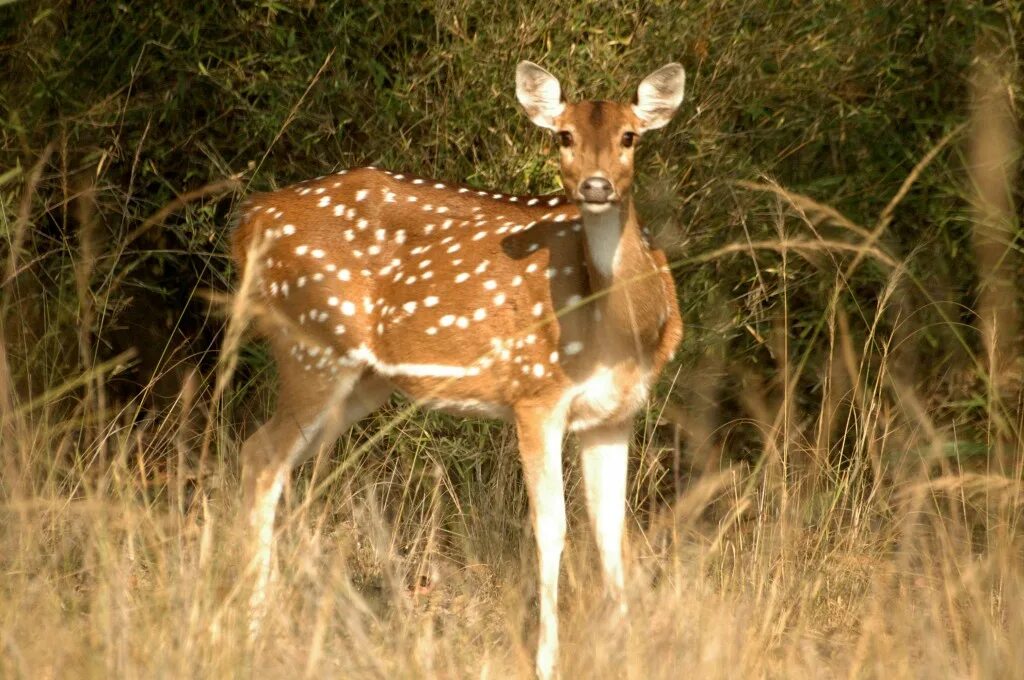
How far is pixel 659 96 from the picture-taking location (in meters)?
5.05

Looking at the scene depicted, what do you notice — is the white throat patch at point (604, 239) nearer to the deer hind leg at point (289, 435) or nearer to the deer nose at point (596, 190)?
the deer nose at point (596, 190)

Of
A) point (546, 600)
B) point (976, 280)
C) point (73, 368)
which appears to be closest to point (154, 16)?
point (73, 368)

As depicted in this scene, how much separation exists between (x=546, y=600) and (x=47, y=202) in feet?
9.25

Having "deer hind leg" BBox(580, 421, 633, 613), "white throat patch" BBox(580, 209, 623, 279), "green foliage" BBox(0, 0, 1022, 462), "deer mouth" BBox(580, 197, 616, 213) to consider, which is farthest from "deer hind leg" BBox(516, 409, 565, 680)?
"green foliage" BBox(0, 0, 1022, 462)

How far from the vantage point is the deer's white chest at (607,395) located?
4891 millimetres

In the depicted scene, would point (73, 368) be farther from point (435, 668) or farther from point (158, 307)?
point (435, 668)

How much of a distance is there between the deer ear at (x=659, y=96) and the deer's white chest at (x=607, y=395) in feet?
2.67

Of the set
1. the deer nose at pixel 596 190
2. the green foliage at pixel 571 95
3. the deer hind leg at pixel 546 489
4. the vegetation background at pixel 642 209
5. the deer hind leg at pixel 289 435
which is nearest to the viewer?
the deer nose at pixel 596 190

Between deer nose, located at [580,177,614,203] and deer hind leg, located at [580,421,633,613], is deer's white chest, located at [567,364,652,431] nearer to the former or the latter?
deer hind leg, located at [580,421,633,613]

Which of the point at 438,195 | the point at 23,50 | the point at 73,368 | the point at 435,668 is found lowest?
the point at 435,668

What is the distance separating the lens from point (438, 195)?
5512 mm

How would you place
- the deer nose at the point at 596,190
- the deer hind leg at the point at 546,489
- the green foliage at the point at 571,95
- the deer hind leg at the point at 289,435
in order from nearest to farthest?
1. the deer nose at the point at 596,190
2. the deer hind leg at the point at 546,489
3. the deer hind leg at the point at 289,435
4. the green foliage at the point at 571,95

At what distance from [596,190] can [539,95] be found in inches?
25.8

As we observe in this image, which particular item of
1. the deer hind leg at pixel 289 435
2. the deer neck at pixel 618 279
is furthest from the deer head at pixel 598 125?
the deer hind leg at pixel 289 435
